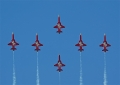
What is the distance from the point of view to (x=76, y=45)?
123 feet

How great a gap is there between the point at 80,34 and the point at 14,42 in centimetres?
454

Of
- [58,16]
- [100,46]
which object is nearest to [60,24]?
[58,16]

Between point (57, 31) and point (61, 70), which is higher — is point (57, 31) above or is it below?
above

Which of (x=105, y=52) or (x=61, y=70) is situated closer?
(x=61, y=70)

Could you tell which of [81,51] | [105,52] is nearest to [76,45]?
[81,51]

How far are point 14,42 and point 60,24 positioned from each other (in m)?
3.39

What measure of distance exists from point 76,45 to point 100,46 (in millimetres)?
1635

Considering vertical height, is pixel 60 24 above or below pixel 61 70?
above

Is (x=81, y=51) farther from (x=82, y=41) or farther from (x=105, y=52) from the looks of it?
(x=105, y=52)

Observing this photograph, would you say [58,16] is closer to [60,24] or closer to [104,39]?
[60,24]

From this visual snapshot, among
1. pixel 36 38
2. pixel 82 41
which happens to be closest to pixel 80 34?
pixel 82 41

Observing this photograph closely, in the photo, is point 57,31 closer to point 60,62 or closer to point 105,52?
point 60,62

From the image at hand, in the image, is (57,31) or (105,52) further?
(105,52)

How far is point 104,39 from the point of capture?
37750 mm
